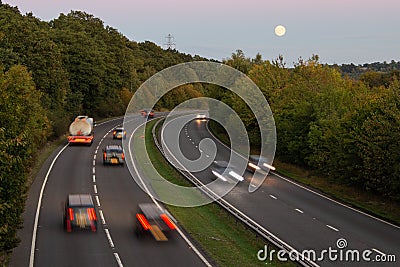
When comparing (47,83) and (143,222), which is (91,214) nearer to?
(143,222)

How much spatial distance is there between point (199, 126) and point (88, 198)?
69895 millimetres

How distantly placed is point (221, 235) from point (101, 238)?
6.20 m

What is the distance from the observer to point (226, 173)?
141 ft

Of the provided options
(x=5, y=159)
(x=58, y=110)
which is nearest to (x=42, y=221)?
(x=5, y=159)

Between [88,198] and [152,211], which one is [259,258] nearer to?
[152,211]

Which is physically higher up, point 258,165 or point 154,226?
point 258,165

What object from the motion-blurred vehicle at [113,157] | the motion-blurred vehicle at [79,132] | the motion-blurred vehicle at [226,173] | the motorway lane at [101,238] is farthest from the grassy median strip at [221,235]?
the motion-blurred vehicle at [79,132]

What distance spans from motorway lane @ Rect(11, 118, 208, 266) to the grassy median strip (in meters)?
1.18

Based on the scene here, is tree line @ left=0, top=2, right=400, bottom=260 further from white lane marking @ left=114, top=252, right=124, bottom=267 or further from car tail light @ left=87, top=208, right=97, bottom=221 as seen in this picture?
white lane marking @ left=114, top=252, right=124, bottom=267

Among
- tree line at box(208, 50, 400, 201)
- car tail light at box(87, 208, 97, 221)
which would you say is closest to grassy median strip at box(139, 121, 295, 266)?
car tail light at box(87, 208, 97, 221)

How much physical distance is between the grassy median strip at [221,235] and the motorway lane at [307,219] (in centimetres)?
164

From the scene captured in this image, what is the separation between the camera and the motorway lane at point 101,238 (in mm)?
22219

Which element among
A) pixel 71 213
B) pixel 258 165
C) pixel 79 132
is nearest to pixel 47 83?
pixel 79 132

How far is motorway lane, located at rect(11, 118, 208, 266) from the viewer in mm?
22219
